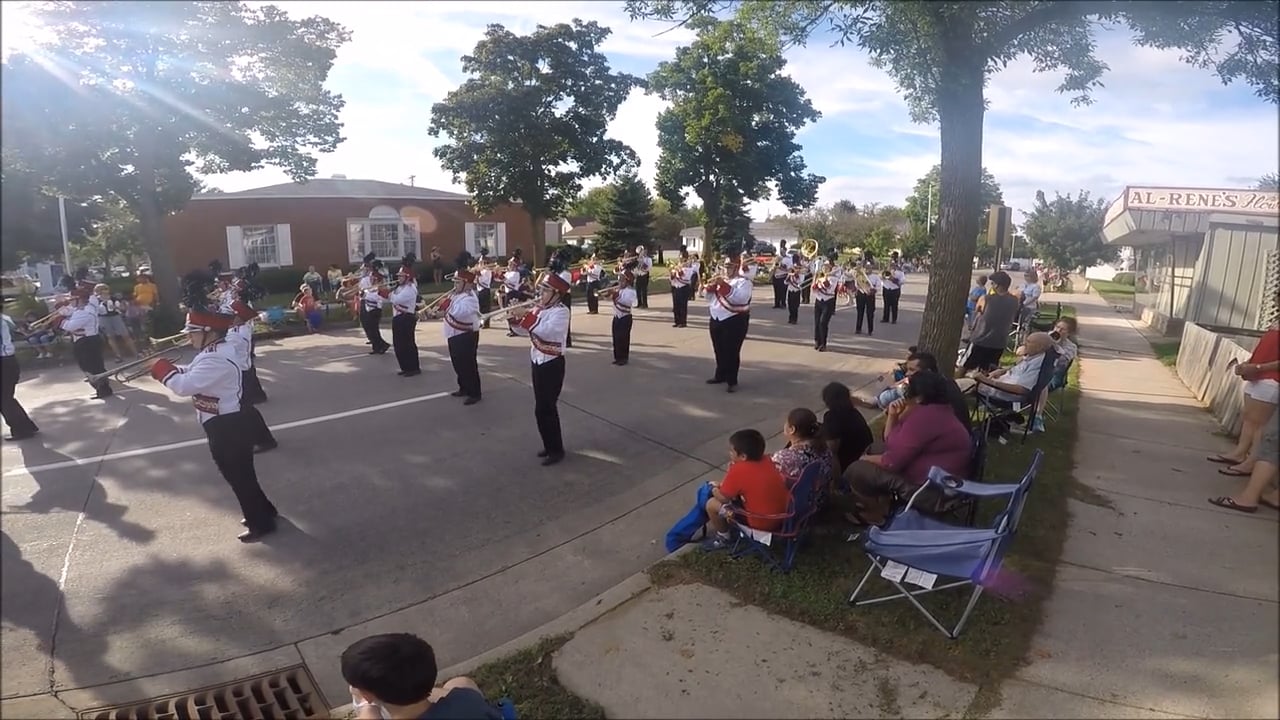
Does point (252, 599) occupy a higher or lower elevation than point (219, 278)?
lower

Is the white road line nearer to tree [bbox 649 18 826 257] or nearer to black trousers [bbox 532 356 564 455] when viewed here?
black trousers [bbox 532 356 564 455]

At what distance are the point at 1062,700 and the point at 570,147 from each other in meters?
29.4

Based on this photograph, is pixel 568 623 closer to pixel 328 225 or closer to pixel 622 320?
pixel 622 320

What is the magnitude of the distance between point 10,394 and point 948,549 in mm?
9697

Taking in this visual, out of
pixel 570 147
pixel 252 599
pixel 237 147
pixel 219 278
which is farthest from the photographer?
pixel 570 147

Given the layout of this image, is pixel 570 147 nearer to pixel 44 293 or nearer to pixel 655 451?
pixel 44 293

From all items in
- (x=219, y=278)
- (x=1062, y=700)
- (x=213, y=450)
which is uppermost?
(x=219, y=278)

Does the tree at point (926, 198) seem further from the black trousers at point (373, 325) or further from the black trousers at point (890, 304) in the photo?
the black trousers at point (373, 325)

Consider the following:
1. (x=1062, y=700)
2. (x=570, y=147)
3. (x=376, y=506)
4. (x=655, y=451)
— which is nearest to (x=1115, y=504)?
(x=1062, y=700)

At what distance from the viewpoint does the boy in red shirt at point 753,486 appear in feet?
15.4

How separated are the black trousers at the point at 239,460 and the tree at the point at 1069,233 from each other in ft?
147

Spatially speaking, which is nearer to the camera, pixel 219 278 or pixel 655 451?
pixel 655 451

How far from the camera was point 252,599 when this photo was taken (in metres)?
4.76


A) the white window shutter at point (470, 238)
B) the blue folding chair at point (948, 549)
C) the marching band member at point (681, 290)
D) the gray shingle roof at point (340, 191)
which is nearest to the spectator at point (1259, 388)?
the blue folding chair at point (948, 549)
